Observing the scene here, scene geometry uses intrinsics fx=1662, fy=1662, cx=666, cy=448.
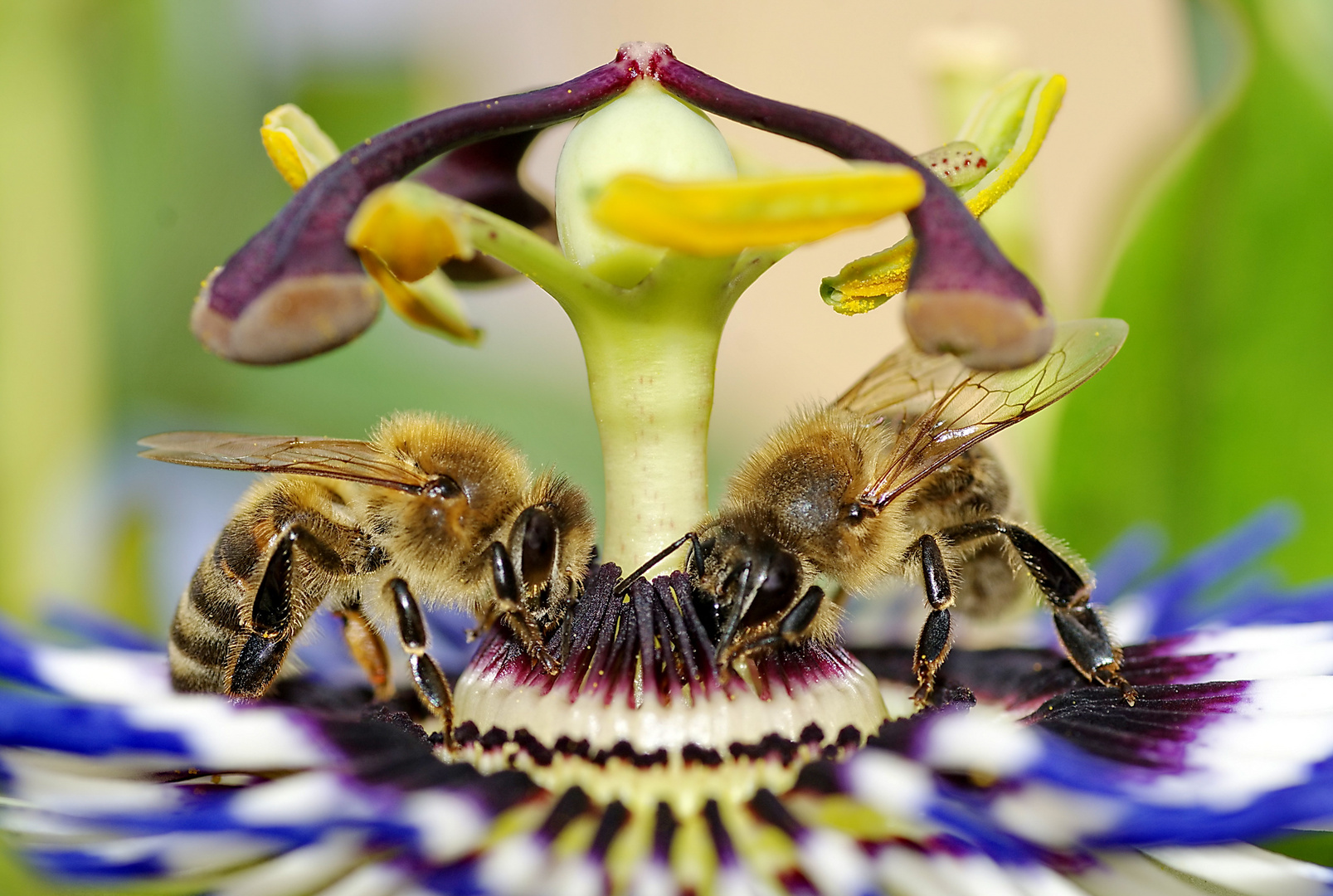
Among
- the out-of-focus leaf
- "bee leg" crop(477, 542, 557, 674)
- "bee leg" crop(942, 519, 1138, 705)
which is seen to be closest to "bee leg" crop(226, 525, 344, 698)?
"bee leg" crop(477, 542, 557, 674)

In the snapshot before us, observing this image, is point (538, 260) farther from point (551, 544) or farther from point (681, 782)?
point (681, 782)

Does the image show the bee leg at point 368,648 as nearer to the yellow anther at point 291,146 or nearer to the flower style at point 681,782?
the flower style at point 681,782

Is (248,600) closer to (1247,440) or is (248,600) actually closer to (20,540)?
(20,540)

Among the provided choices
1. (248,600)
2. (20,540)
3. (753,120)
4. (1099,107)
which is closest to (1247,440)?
(753,120)

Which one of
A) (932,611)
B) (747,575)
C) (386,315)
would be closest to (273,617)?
(747,575)

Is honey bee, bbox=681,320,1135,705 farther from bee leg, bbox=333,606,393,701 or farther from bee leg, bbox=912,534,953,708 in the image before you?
bee leg, bbox=333,606,393,701

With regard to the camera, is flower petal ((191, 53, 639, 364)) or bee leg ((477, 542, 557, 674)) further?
bee leg ((477, 542, 557, 674))
